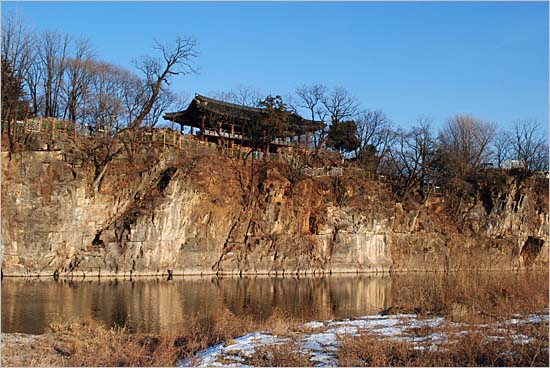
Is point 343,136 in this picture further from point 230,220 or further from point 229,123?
point 230,220

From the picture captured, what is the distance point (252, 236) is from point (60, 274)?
13746 mm

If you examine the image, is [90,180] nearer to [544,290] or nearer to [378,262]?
[378,262]

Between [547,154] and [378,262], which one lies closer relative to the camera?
[378,262]

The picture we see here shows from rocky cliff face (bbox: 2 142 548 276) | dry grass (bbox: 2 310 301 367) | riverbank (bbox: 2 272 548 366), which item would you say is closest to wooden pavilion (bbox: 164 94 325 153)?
rocky cliff face (bbox: 2 142 548 276)

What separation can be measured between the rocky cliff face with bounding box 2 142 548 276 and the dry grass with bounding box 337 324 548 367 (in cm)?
2072

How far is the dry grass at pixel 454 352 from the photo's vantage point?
891 centimetres

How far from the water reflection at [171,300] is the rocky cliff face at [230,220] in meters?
3.57

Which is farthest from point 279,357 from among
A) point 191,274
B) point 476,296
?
point 191,274

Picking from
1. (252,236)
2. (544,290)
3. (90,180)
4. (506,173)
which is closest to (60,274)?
(90,180)

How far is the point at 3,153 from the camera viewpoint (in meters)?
34.4

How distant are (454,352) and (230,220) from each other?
32.5 metres

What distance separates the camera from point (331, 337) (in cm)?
1160

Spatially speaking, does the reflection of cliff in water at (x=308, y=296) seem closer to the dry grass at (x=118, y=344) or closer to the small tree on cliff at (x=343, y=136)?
the dry grass at (x=118, y=344)

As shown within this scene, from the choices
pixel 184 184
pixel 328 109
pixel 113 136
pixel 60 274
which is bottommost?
pixel 60 274
